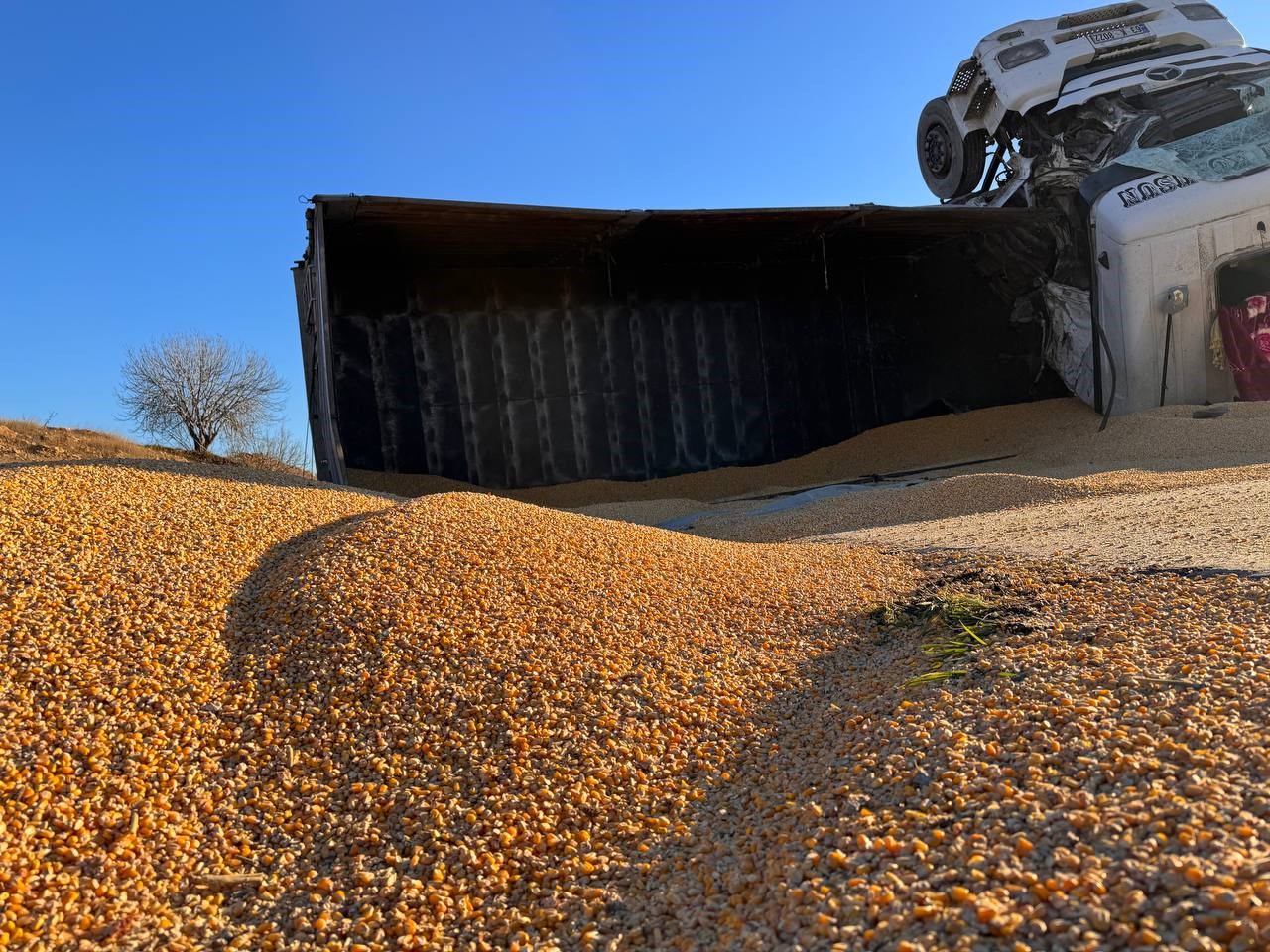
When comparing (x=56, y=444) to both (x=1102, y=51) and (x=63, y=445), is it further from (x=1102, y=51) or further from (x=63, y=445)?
(x=1102, y=51)

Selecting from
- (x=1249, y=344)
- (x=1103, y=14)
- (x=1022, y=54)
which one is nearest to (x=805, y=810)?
(x=1249, y=344)

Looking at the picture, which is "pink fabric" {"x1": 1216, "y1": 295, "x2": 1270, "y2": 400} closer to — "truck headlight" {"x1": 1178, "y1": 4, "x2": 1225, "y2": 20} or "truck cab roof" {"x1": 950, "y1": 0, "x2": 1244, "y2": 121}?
"truck cab roof" {"x1": 950, "y1": 0, "x2": 1244, "y2": 121}

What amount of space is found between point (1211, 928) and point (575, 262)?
8616 mm

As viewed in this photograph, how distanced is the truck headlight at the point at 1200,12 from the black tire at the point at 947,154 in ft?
7.41

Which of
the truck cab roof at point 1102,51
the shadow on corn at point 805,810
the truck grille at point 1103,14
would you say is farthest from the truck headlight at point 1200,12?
the shadow on corn at point 805,810

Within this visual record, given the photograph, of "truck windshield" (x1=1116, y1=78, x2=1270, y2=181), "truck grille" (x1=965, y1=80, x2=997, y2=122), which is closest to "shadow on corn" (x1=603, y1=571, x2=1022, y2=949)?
"truck windshield" (x1=1116, y1=78, x2=1270, y2=181)

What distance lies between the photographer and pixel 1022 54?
9688 millimetres

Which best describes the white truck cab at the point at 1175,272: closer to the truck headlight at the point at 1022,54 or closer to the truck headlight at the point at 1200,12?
the truck headlight at the point at 1022,54

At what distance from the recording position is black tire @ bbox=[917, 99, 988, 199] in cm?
1056

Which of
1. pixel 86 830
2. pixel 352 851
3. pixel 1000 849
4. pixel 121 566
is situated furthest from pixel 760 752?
pixel 121 566

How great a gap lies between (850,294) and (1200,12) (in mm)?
4692

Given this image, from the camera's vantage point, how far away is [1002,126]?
998cm

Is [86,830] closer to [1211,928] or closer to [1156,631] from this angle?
[1211,928]

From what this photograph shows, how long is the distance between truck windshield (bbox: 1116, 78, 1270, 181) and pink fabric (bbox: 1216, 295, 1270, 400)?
119cm
